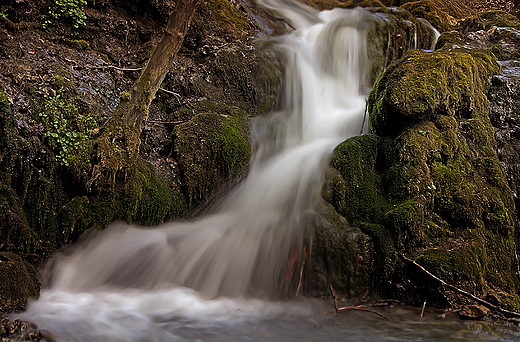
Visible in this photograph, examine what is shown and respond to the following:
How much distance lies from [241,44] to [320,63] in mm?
1842

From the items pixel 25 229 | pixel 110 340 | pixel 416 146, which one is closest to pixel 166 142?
pixel 25 229

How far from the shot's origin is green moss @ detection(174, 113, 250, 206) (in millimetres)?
4734

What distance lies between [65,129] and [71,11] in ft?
8.12

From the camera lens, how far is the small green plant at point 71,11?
506 centimetres

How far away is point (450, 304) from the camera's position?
3398mm

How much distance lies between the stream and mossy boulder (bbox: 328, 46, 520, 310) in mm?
402

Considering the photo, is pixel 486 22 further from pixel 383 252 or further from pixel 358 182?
pixel 383 252

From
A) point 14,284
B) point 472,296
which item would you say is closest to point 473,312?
point 472,296

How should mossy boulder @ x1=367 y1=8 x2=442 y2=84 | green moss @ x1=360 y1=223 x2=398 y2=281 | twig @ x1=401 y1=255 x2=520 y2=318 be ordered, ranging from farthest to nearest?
1. mossy boulder @ x1=367 y1=8 x2=442 y2=84
2. green moss @ x1=360 y1=223 x2=398 y2=281
3. twig @ x1=401 y1=255 x2=520 y2=318

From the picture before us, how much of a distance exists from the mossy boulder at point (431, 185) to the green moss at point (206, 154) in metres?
1.53

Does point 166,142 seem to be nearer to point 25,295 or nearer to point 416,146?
point 25,295

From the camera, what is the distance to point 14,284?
2.91 meters

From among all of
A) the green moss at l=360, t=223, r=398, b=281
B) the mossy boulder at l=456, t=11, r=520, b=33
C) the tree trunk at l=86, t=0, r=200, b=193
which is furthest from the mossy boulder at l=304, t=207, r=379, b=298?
the mossy boulder at l=456, t=11, r=520, b=33

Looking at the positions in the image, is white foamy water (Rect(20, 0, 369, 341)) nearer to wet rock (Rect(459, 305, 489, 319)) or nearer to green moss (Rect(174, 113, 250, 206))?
green moss (Rect(174, 113, 250, 206))
